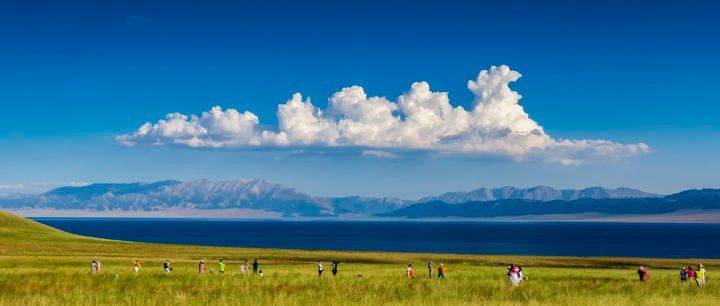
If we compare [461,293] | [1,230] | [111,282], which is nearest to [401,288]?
[461,293]

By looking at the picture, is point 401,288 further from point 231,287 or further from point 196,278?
point 196,278

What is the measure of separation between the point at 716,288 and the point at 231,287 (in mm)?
26387

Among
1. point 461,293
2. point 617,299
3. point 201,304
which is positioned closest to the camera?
point 201,304

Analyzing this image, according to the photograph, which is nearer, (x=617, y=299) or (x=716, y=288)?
(x=617, y=299)

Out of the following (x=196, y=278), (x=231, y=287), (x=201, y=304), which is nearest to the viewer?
(x=201, y=304)

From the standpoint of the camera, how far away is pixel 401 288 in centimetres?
3559

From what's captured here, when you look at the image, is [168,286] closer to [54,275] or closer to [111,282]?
[111,282]

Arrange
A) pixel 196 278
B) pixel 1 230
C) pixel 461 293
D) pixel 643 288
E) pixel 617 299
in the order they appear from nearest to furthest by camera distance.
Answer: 1. pixel 617 299
2. pixel 461 293
3. pixel 643 288
4. pixel 196 278
5. pixel 1 230

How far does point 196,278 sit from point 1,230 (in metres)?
115

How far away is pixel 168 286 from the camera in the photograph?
3609 cm


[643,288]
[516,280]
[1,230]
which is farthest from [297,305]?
[1,230]

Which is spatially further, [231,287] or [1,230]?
[1,230]

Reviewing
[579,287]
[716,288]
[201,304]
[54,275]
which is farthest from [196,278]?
[716,288]

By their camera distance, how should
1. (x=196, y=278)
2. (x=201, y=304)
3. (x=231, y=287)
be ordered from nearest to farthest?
(x=201, y=304), (x=231, y=287), (x=196, y=278)
